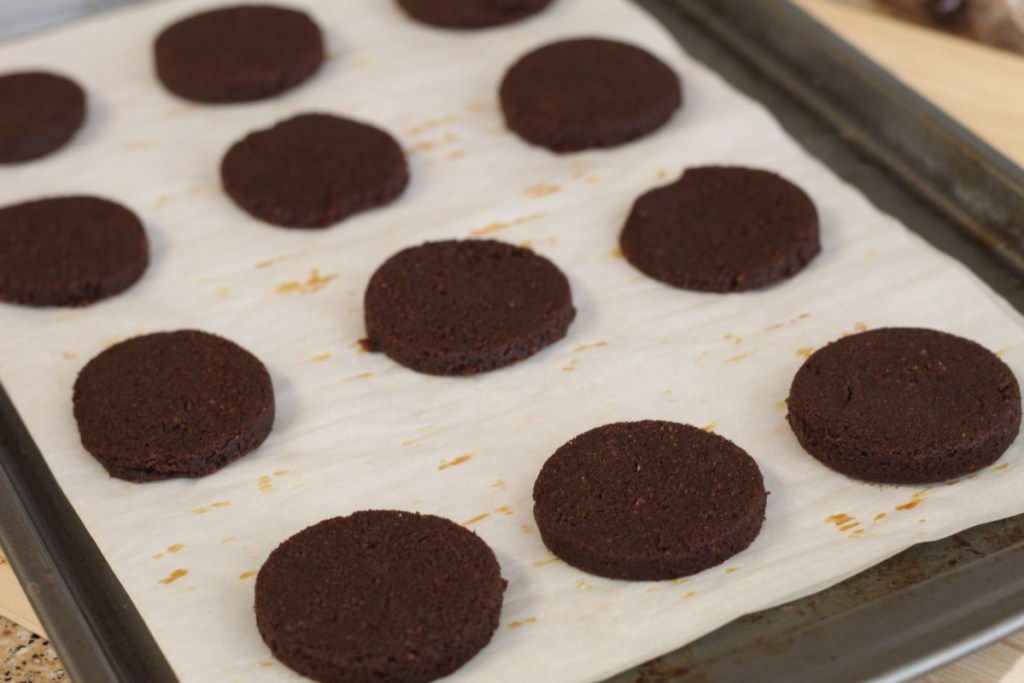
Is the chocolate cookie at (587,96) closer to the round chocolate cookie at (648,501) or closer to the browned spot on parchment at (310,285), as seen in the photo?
the browned spot on parchment at (310,285)

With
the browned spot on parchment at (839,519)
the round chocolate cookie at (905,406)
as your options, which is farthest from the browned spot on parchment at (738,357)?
the browned spot on parchment at (839,519)

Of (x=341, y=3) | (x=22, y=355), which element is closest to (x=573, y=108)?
(x=341, y=3)

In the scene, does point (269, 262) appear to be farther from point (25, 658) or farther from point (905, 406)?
point (905, 406)

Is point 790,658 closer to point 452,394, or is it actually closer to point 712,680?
point 712,680

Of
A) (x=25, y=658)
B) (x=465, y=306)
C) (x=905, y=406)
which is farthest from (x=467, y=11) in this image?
(x=25, y=658)

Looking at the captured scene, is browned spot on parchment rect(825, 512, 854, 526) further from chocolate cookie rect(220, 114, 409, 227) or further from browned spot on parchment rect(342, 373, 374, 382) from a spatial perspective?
chocolate cookie rect(220, 114, 409, 227)

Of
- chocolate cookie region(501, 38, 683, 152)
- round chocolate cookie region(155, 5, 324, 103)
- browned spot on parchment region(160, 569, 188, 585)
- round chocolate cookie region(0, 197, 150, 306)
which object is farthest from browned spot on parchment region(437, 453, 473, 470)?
round chocolate cookie region(155, 5, 324, 103)
